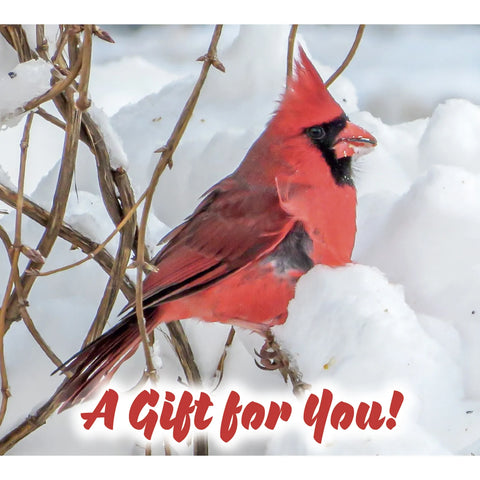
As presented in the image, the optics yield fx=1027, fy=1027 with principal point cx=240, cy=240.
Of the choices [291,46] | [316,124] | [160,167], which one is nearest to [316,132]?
[316,124]

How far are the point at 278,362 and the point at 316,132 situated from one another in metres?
0.34

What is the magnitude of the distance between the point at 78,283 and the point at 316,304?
0.44 metres

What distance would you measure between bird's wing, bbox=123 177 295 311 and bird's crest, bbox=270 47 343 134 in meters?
0.11

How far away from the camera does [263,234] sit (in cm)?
146

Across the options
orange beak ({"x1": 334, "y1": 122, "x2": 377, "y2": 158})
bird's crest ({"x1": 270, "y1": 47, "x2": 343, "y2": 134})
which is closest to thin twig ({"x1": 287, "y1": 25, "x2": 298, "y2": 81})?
bird's crest ({"x1": 270, "y1": 47, "x2": 343, "y2": 134})

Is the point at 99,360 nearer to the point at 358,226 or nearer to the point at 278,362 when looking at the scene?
the point at 278,362

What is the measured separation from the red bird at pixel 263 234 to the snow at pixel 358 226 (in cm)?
5

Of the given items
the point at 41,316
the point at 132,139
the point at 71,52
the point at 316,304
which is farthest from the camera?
the point at 132,139

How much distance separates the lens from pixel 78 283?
5.19 feet

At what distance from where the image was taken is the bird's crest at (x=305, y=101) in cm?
146

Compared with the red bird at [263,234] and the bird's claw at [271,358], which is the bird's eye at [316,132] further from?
the bird's claw at [271,358]
